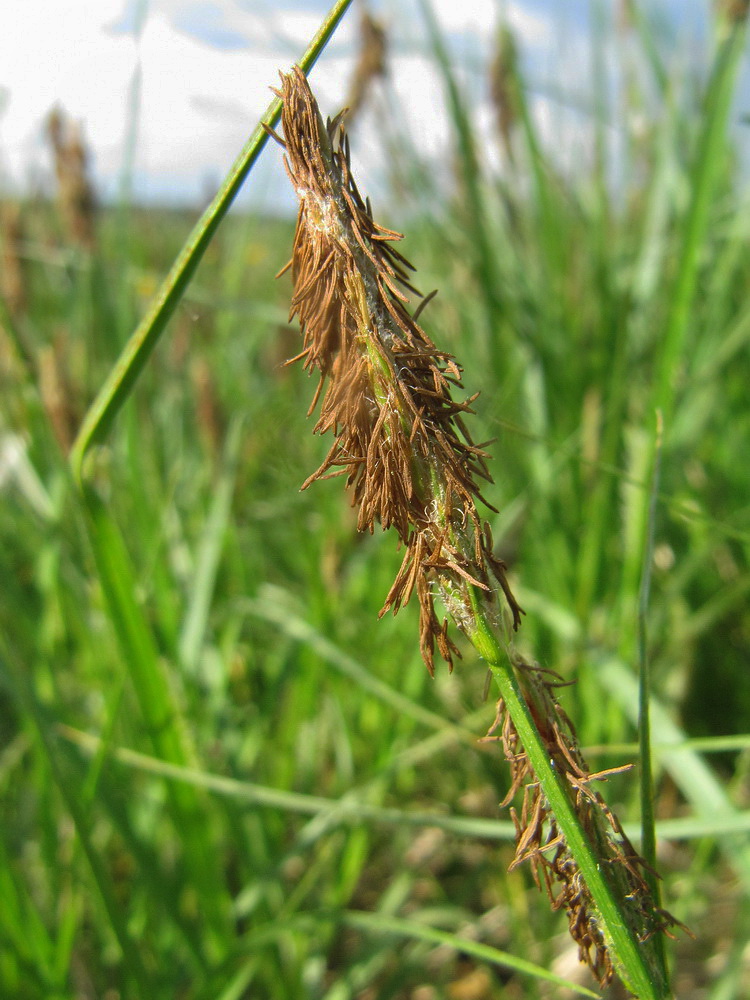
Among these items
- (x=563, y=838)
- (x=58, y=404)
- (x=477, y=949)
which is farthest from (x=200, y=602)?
(x=563, y=838)

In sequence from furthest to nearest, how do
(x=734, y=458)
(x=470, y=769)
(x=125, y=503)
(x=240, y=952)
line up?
(x=125, y=503), (x=734, y=458), (x=470, y=769), (x=240, y=952)

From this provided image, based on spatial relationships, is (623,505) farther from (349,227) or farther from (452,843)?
(349,227)

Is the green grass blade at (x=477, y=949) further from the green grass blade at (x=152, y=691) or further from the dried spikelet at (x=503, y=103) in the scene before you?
the dried spikelet at (x=503, y=103)

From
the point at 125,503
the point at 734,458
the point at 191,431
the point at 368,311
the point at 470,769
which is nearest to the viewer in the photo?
the point at 368,311

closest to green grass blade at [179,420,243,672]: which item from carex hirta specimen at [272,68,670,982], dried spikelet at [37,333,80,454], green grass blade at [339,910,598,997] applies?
dried spikelet at [37,333,80,454]

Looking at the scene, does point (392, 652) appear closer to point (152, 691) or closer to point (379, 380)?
point (152, 691)

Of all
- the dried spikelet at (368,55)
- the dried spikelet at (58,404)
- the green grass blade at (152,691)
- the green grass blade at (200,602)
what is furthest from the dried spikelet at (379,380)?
the dried spikelet at (368,55)

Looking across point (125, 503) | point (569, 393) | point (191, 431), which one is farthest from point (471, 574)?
point (191, 431)
